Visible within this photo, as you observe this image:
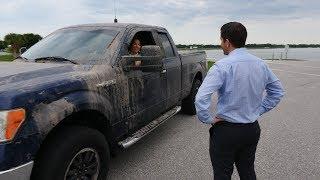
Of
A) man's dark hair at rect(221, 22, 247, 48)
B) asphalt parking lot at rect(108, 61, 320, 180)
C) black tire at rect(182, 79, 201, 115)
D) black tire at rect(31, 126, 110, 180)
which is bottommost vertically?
asphalt parking lot at rect(108, 61, 320, 180)

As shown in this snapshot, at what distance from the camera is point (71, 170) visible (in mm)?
3713

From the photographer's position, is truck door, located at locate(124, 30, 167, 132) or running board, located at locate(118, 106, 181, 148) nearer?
running board, located at locate(118, 106, 181, 148)

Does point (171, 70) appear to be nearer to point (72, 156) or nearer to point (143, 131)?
point (143, 131)

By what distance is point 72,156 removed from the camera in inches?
143

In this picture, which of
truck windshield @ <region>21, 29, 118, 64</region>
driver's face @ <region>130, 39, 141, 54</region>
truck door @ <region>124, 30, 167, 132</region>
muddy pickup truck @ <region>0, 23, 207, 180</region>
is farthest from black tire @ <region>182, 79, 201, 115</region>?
truck windshield @ <region>21, 29, 118, 64</region>

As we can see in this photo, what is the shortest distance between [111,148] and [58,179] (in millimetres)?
1302

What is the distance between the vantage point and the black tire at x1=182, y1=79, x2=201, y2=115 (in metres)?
8.15

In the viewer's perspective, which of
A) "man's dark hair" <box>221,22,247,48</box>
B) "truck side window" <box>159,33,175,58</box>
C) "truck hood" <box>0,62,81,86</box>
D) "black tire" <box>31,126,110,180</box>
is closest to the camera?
"man's dark hair" <box>221,22,247,48</box>

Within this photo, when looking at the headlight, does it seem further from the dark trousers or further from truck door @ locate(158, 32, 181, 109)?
truck door @ locate(158, 32, 181, 109)

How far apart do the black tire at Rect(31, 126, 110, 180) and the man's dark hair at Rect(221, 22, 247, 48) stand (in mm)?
1586

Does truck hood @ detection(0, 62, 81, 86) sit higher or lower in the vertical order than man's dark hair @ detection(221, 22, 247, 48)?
lower

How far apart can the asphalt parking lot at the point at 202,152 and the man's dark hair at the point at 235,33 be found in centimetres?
211

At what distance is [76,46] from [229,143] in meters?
2.61

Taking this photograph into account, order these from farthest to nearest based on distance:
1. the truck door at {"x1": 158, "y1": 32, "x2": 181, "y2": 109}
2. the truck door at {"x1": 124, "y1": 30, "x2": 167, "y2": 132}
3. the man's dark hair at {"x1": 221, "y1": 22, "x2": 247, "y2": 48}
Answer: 1. the truck door at {"x1": 158, "y1": 32, "x2": 181, "y2": 109}
2. the truck door at {"x1": 124, "y1": 30, "x2": 167, "y2": 132}
3. the man's dark hair at {"x1": 221, "y1": 22, "x2": 247, "y2": 48}
